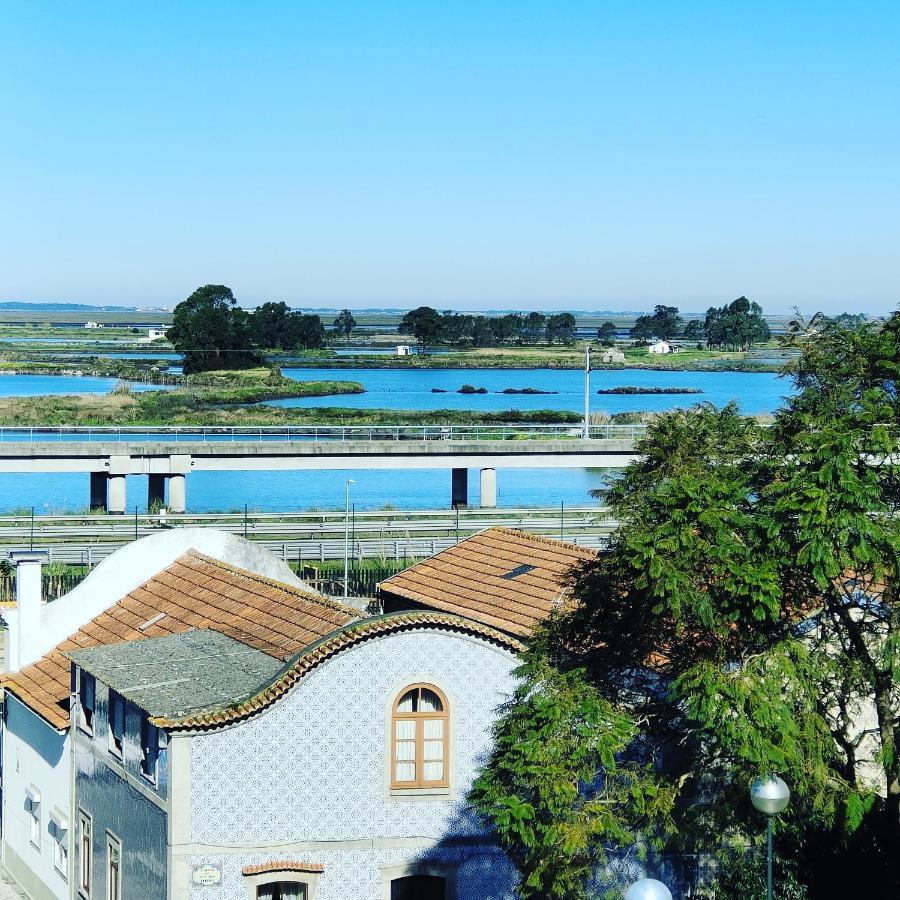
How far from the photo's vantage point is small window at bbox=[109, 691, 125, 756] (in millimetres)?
19172

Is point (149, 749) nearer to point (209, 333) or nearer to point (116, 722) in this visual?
point (116, 722)

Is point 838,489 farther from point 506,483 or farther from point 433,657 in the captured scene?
point 506,483

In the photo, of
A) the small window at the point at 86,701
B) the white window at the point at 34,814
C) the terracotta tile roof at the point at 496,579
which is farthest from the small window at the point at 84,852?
the terracotta tile roof at the point at 496,579

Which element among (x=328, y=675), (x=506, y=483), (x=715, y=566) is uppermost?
(x=715, y=566)

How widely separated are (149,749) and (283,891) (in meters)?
2.26

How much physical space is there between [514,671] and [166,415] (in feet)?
358

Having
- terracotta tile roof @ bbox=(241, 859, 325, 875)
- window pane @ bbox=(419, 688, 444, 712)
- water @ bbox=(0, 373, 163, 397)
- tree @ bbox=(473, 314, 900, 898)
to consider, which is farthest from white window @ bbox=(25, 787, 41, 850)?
water @ bbox=(0, 373, 163, 397)

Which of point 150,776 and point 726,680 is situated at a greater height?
point 726,680

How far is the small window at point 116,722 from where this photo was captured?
1917cm

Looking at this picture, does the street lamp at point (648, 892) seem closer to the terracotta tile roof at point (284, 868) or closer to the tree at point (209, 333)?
the terracotta tile roof at point (284, 868)

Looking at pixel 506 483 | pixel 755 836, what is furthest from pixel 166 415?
pixel 755 836

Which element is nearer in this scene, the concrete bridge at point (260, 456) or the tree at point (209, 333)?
the concrete bridge at point (260, 456)

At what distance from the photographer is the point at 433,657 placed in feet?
59.8

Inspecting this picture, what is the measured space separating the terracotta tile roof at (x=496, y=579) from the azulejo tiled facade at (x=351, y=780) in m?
2.16
